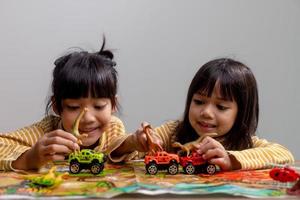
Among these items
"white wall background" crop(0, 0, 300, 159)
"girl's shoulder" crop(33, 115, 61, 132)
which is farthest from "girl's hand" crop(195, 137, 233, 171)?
"white wall background" crop(0, 0, 300, 159)

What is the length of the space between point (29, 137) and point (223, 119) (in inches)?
14.8

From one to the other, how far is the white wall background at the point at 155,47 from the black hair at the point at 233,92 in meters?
0.55

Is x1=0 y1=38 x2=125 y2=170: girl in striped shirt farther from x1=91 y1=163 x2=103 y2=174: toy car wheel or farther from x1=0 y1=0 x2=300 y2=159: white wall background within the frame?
x1=0 y1=0 x2=300 y2=159: white wall background

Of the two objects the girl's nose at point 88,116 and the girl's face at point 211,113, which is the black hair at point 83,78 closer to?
the girl's nose at point 88,116

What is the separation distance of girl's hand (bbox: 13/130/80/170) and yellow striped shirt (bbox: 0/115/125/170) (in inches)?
1.4

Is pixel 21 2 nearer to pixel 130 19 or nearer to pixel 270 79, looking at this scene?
pixel 130 19

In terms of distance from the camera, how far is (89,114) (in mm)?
888

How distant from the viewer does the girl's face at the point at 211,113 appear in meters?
0.93

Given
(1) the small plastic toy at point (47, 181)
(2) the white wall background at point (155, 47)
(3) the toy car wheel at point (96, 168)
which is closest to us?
(1) the small plastic toy at point (47, 181)

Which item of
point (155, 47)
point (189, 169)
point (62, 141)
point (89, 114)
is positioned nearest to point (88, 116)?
point (89, 114)

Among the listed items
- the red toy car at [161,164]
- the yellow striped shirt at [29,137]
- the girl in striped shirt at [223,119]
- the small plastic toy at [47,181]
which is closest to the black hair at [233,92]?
the girl in striped shirt at [223,119]

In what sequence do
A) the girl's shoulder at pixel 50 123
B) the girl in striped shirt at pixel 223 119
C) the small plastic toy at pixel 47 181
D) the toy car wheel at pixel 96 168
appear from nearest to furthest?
the small plastic toy at pixel 47 181
the toy car wheel at pixel 96 168
the girl in striped shirt at pixel 223 119
the girl's shoulder at pixel 50 123

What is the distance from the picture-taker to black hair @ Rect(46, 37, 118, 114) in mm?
899

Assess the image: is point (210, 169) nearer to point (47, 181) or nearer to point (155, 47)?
point (47, 181)
